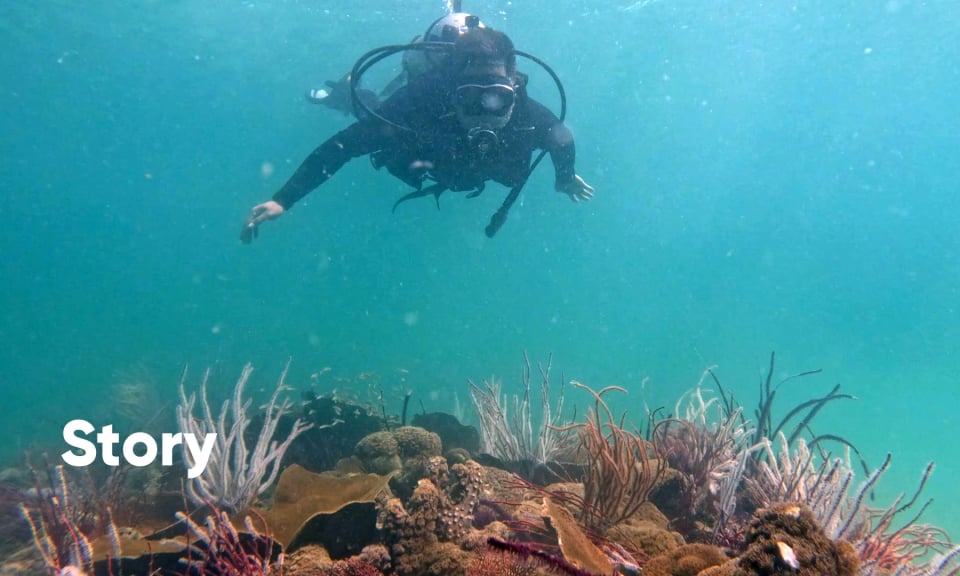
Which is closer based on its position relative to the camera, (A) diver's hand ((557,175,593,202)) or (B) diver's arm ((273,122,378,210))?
(B) diver's arm ((273,122,378,210))

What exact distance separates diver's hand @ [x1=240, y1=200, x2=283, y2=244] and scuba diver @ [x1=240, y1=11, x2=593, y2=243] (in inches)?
0.5

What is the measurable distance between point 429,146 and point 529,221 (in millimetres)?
59167

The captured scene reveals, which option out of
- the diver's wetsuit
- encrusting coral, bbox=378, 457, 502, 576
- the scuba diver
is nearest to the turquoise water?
the diver's wetsuit

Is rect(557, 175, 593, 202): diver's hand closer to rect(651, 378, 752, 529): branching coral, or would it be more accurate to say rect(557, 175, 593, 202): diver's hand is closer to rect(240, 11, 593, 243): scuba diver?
rect(240, 11, 593, 243): scuba diver

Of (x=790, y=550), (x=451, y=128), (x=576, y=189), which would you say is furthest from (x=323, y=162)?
(x=790, y=550)

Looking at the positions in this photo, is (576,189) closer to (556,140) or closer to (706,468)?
(556,140)

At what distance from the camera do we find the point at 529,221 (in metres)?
65.6

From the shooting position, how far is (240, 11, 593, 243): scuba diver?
656 cm

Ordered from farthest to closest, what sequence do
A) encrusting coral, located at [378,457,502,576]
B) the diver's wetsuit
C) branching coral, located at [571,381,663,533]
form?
the diver's wetsuit < branching coral, located at [571,381,663,533] < encrusting coral, located at [378,457,502,576]

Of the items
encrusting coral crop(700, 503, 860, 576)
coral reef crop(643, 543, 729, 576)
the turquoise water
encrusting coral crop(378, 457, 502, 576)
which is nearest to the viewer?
encrusting coral crop(700, 503, 860, 576)

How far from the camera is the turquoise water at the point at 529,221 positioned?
29.8 m

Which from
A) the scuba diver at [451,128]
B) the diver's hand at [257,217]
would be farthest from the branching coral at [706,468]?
the diver's hand at [257,217]

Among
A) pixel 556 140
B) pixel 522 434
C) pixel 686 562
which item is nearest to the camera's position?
pixel 686 562

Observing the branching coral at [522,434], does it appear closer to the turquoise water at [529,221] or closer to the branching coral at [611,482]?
the branching coral at [611,482]
